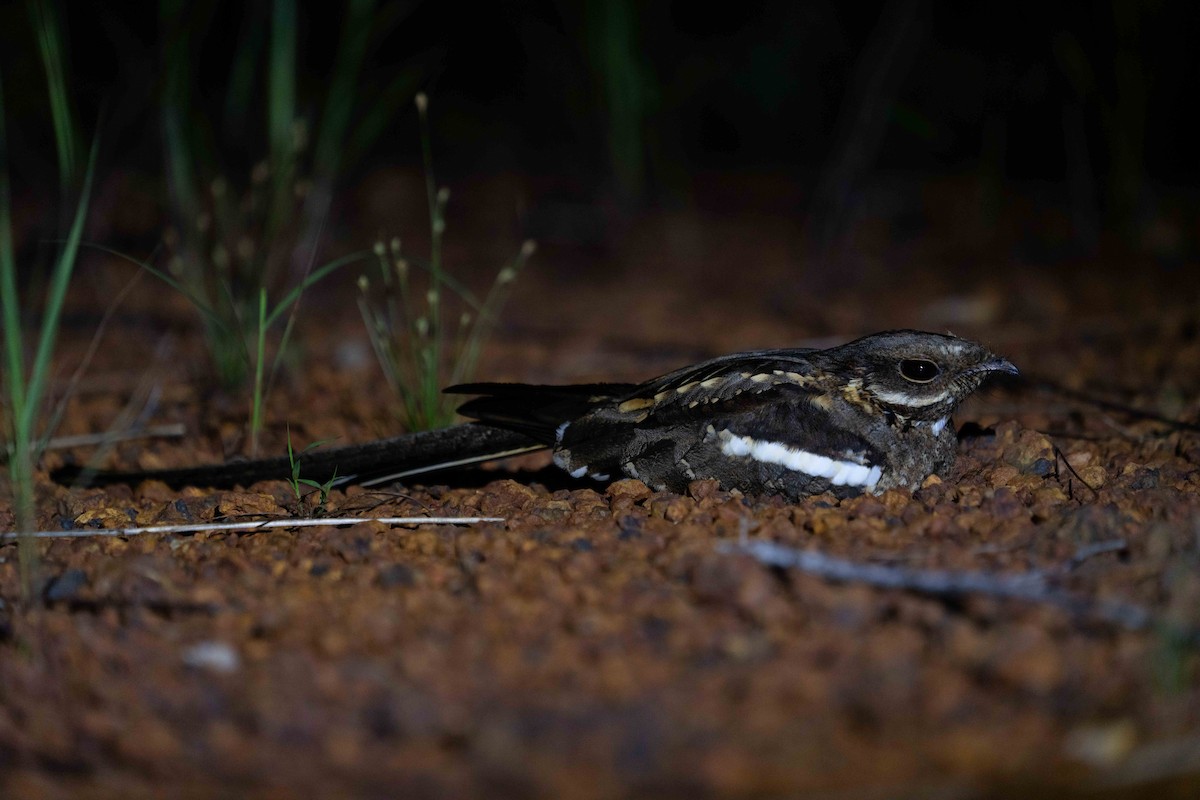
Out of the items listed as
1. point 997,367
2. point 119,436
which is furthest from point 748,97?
point 119,436

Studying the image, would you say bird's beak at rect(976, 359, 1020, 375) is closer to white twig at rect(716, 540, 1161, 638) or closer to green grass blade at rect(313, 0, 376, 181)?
white twig at rect(716, 540, 1161, 638)

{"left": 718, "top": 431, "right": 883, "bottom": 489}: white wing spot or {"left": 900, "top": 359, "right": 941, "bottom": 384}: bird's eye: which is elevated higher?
{"left": 900, "top": 359, "right": 941, "bottom": 384}: bird's eye

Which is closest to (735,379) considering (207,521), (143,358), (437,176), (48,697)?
(207,521)

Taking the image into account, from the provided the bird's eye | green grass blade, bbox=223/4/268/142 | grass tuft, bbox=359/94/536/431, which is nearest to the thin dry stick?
grass tuft, bbox=359/94/536/431

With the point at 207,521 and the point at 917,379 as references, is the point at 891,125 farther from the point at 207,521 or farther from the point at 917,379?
the point at 207,521

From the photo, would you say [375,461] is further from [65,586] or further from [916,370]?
[916,370]

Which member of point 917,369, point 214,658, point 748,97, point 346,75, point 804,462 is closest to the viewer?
point 214,658
